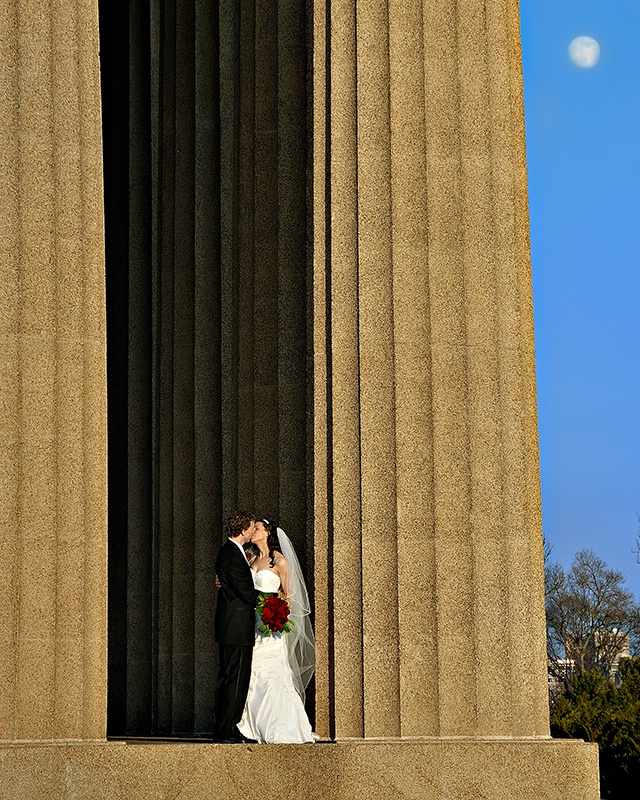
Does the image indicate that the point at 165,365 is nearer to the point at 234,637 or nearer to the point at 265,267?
the point at 265,267

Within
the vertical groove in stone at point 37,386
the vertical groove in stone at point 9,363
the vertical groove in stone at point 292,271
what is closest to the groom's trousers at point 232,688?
the vertical groove in stone at point 292,271

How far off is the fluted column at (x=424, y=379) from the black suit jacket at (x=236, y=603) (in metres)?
1.86

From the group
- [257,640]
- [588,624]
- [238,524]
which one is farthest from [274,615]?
[588,624]

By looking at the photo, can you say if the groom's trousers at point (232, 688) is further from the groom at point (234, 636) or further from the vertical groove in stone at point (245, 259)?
the vertical groove in stone at point (245, 259)

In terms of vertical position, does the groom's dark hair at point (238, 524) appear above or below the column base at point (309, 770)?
above

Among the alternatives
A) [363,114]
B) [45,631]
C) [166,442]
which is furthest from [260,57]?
[45,631]

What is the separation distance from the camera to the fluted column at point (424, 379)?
18.4m

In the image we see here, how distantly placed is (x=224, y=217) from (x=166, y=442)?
14.1ft

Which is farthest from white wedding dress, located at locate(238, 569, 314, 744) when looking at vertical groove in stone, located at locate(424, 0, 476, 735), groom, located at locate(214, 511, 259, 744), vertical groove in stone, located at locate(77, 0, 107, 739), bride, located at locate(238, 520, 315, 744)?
vertical groove in stone, located at locate(77, 0, 107, 739)

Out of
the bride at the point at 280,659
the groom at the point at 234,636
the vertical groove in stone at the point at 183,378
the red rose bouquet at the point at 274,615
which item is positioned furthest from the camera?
the vertical groove in stone at the point at 183,378

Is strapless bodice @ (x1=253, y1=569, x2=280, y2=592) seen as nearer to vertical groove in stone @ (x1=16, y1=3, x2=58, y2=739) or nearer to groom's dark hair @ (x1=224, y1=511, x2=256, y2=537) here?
groom's dark hair @ (x1=224, y1=511, x2=256, y2=537)

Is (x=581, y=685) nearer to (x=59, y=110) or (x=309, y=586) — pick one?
(x=309, y=586)

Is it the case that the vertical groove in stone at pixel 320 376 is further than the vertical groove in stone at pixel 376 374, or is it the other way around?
the vertical groove in stone at pixel 320 376

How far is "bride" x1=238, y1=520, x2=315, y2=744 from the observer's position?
1973 cm
